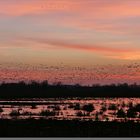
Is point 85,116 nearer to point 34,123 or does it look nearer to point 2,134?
point 34,123

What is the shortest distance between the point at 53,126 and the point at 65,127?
2.61 ft

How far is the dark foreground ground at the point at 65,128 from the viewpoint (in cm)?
2552

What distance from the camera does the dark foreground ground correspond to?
2552 cm

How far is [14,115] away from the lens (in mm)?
35469

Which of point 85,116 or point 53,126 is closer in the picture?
point 53,126

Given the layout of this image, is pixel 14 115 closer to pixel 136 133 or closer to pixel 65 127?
pixel 65 127

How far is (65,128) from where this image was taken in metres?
27.7

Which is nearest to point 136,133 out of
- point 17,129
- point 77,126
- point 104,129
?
point 104,129

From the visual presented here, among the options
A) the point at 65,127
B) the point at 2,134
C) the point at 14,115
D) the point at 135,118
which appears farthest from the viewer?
the point at 14,115

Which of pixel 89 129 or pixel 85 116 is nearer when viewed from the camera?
pixel 89 129

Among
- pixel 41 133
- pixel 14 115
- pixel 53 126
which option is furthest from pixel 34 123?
pixel 14 115

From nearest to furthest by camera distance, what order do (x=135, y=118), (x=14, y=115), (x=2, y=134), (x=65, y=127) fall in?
(x=2, y=134) < (x=65, y=127) < (x=135, y=118) < (x=14, y=115)

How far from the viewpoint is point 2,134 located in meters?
25.4

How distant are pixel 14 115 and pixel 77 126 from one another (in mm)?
8451
